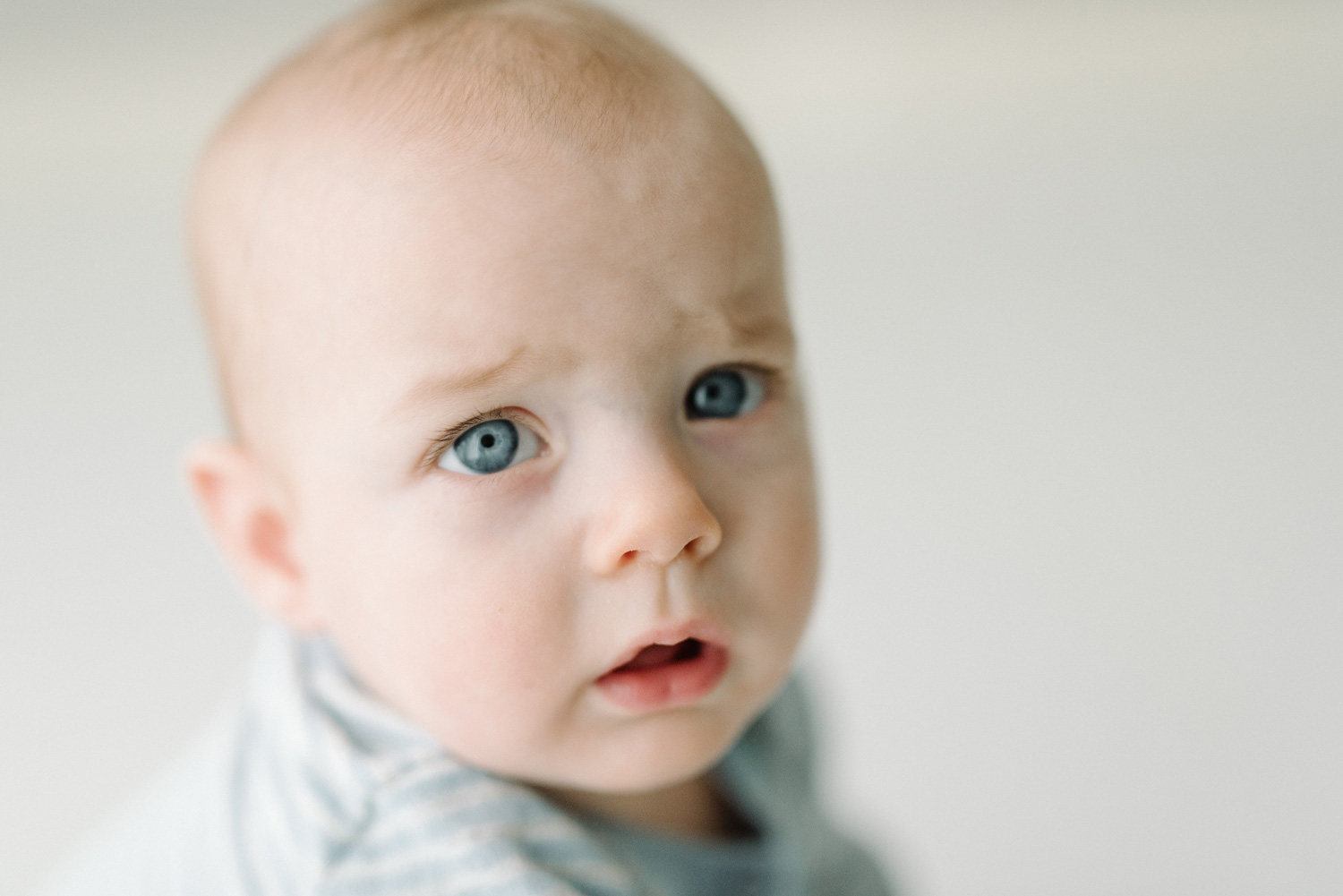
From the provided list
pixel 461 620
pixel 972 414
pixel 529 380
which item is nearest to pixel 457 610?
pixel 461 620

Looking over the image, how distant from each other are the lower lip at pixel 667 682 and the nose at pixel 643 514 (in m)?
0.06

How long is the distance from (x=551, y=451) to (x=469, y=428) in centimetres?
4

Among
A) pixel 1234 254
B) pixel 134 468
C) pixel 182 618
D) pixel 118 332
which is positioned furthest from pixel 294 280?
pixel 1234 254

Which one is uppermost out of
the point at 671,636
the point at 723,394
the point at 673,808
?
the point at 723,394

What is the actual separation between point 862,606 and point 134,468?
0.77m

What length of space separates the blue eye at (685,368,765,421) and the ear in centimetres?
21

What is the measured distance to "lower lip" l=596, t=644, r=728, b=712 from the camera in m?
0.62

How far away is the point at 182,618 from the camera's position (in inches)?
50.1

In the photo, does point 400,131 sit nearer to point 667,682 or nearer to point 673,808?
point 667,682

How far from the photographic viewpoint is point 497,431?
0.60 metres

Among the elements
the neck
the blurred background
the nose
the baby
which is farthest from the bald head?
the blurred background

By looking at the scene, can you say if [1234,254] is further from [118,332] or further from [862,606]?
[118,332]

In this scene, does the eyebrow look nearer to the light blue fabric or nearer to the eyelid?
the eyelid

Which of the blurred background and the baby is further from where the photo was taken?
the blurred background
